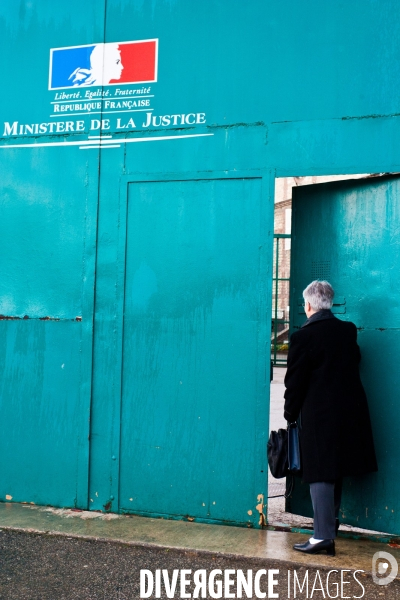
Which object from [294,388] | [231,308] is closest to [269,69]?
[231,308]

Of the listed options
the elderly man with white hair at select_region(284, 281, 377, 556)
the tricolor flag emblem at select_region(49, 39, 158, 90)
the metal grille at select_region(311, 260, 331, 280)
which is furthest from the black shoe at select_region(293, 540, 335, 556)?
the tricolor flag emblem at select_region(49, 39, 158, 90)

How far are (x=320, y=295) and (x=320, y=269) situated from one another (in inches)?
21.0

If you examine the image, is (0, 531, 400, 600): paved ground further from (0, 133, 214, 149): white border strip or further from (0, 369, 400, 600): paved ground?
(0, 133, 214, 149): white border strip

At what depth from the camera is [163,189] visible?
16.5ft

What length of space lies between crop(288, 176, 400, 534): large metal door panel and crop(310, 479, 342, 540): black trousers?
1.70ft

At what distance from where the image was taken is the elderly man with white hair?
415cm

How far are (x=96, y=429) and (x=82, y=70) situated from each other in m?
2.83

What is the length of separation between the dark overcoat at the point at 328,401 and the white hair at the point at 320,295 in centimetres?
9

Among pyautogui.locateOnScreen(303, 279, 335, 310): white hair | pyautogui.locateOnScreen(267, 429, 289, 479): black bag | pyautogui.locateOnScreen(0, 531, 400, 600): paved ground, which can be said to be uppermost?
pyautogui.locateOnScreen(303, 279, 335, 310): white hair

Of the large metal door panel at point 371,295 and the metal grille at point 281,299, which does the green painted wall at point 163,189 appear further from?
the metal grille at point 281,299

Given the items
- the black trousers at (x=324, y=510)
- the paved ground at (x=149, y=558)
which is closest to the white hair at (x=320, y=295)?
the black trousers at (x=324, y=510)

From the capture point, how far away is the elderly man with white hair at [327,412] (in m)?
4.15

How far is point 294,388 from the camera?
4246 mm

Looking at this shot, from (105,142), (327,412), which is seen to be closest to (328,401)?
(327,412)
